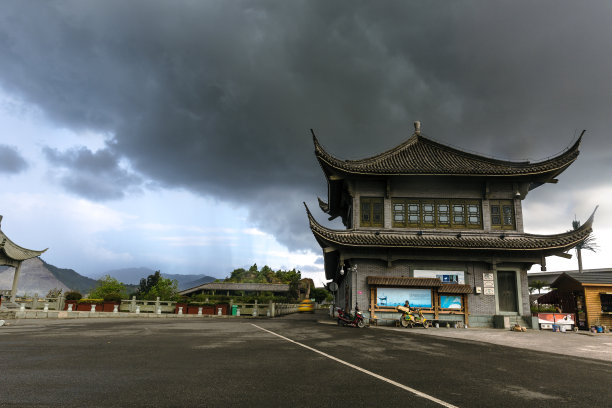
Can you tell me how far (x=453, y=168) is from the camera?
837 inches

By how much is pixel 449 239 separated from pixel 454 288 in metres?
2.71

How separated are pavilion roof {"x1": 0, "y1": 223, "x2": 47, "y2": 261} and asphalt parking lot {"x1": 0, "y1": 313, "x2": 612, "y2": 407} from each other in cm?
2821

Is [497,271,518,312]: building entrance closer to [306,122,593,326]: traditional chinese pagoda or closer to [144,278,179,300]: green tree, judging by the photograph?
[306,122,593,326]: traditional chinese pagoda

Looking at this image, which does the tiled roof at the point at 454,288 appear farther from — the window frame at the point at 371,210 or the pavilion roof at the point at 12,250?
the pavilion roof at the point at 12,250

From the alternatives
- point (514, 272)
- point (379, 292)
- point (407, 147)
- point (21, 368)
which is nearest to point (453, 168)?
point (407, 147)

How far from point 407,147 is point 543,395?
20.7 m

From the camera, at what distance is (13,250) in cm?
3183

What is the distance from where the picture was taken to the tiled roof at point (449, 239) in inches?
753

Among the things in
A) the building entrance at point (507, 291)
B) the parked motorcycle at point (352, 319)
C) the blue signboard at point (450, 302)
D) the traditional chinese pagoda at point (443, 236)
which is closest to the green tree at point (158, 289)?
the parked motorcycle at point (352, 319)

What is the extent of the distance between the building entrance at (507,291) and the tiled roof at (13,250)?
126 feet

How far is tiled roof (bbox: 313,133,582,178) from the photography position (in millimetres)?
20031

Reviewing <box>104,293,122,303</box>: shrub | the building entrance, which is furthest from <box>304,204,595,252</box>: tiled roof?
<box>104,293,122,303</box>: shrub

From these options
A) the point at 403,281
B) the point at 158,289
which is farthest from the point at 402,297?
the point at 158,289

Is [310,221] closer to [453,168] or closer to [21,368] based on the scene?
[453,168]
